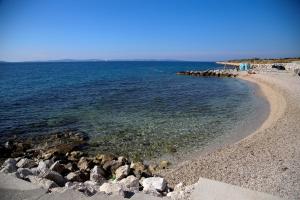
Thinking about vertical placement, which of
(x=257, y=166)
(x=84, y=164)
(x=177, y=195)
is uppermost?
(x=177, y=195)

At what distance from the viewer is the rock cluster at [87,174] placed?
537cm

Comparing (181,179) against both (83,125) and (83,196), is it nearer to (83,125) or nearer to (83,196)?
(83,196)

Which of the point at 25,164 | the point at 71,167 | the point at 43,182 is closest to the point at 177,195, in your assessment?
the point at 43,182

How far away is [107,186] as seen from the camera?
5492mm

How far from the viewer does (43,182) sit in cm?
539

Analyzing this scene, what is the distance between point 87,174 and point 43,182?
1886 millimetres

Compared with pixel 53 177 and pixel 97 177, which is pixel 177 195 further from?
pixel 53 177

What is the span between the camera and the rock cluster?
537 centimetres

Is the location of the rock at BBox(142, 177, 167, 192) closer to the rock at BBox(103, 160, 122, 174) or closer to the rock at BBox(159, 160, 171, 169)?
the rock at BBox(103, 160, 122, 174)

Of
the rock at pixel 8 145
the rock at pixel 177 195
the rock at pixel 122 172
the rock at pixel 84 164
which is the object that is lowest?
the rock at pixel 8 145

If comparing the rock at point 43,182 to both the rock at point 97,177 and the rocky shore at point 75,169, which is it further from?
the rock at point 97,177

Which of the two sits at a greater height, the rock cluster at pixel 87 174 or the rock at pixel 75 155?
the rock cluster at pixel 87 174

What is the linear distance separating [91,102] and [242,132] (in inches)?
519

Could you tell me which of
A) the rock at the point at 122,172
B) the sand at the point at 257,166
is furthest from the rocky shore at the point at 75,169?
the sand at the point at 257,166
